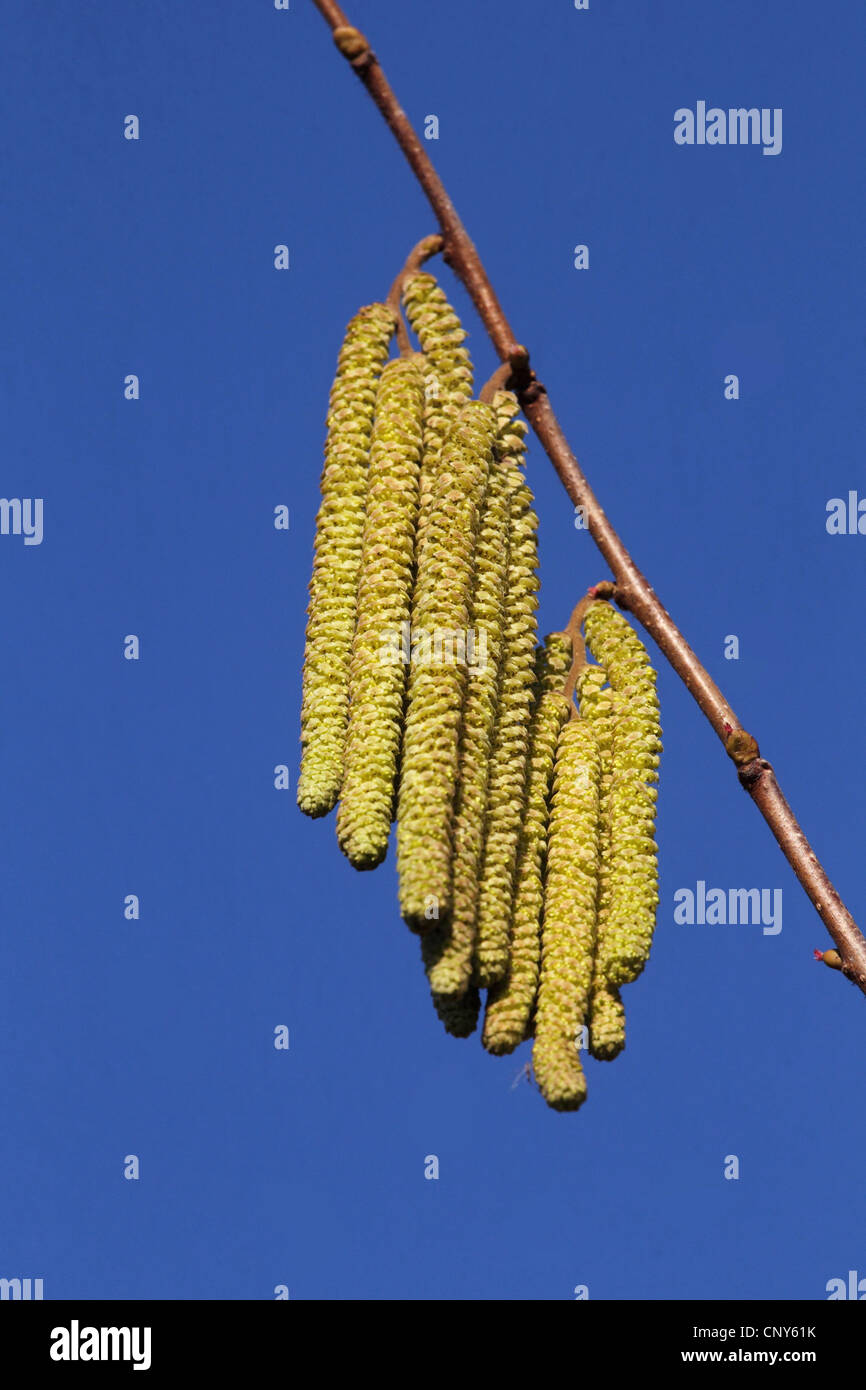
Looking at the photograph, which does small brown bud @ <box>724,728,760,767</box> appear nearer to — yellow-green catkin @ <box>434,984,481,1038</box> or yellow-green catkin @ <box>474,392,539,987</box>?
yellow-green catkin @ <box>474,392,539,987</box>

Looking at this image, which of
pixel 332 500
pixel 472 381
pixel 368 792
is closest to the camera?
pixel 368 792

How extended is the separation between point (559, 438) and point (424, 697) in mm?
867

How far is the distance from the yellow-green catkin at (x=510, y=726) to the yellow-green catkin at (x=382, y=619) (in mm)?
186

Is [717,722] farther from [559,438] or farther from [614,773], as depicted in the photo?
[559,438]

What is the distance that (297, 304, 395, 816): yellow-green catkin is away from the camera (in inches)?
101

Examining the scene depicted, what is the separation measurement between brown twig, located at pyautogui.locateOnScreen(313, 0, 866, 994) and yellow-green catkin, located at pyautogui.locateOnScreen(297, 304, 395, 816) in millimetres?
220

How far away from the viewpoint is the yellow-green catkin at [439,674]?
231 centimetres

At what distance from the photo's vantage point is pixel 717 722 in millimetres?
3014

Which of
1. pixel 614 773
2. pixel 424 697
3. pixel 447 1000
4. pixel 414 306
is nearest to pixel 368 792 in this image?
pixel 424 697

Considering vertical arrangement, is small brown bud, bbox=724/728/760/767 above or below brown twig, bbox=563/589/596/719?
below

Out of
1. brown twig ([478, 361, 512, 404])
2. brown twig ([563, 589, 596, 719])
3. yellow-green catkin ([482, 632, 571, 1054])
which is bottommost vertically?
yellow-green catkin ([482, 632, 571, 1054])

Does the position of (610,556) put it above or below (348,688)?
above

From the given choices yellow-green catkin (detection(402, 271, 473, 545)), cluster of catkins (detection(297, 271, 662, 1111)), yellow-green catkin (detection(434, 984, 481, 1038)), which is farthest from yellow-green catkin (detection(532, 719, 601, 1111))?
yellow-green catkin (detection(402, 271, 473, 545))

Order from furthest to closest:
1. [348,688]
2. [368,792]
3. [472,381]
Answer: [472,381] → [348,688] → [368,792]
